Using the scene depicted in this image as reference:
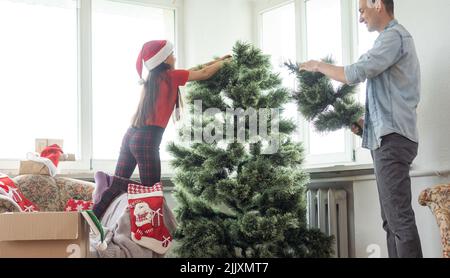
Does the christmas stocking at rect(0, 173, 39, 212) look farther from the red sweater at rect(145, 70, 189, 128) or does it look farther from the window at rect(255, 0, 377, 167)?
the window at rect(255, 0, 377, 167)

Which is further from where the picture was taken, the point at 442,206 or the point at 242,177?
the point at 242,177

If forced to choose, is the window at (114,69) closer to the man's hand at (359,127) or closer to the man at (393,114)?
the man's hand at (359,127)

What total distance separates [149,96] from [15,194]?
86 centimetres

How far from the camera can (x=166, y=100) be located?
3416 mm

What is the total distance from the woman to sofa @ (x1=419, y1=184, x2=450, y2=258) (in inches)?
54.0

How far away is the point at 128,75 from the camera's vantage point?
429 centimetres

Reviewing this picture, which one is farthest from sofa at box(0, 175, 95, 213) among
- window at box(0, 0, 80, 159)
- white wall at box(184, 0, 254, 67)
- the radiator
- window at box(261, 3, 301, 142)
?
window at box(261, 3, 301, 142)

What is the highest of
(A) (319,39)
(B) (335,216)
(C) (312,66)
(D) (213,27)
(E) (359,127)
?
(D) (213,27)

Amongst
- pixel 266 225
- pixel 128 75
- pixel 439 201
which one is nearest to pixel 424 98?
pixel 439 201

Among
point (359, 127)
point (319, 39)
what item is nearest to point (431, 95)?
point (359, 127)

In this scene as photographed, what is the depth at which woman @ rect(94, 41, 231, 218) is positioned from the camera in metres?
3.38

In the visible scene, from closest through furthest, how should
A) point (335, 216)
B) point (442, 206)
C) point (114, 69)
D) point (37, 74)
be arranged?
point (442, 206)
point (335, 216)
point (37, 74)
point (114, 69)

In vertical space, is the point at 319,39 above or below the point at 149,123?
above

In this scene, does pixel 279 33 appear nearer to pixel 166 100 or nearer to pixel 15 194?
pixel 166 100
